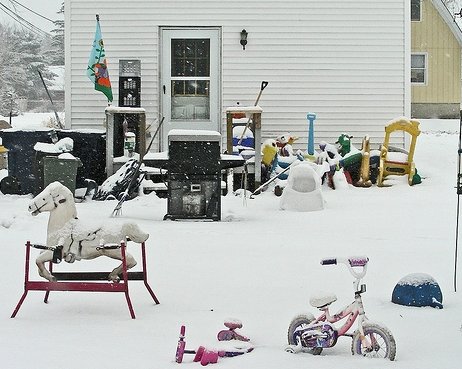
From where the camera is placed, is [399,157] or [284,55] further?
[284,55]

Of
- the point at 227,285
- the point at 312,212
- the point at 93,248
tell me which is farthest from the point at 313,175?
the point at 93,248

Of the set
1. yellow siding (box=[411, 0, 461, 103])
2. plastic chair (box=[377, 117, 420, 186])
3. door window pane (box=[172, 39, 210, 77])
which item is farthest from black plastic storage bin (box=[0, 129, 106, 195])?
yellow siding (box=[411, 0, 461, 103])

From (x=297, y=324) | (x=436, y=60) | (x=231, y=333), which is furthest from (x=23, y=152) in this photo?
(x=436, y=60)

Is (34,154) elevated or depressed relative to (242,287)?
elevated

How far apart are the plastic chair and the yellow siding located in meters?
15.5

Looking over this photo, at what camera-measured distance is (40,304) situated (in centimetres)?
600

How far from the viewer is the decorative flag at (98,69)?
1428 cm

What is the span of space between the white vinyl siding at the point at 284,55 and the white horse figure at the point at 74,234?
9.05 metres

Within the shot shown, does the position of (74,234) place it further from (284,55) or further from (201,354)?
(284,55)

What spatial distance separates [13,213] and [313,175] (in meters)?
3.71

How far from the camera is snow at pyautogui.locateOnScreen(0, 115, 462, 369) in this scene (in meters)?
4.79

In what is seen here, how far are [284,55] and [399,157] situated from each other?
2.76 m

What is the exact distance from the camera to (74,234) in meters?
5.93

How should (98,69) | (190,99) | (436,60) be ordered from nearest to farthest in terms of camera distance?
(98,69) < (190,99) < (436,60)
